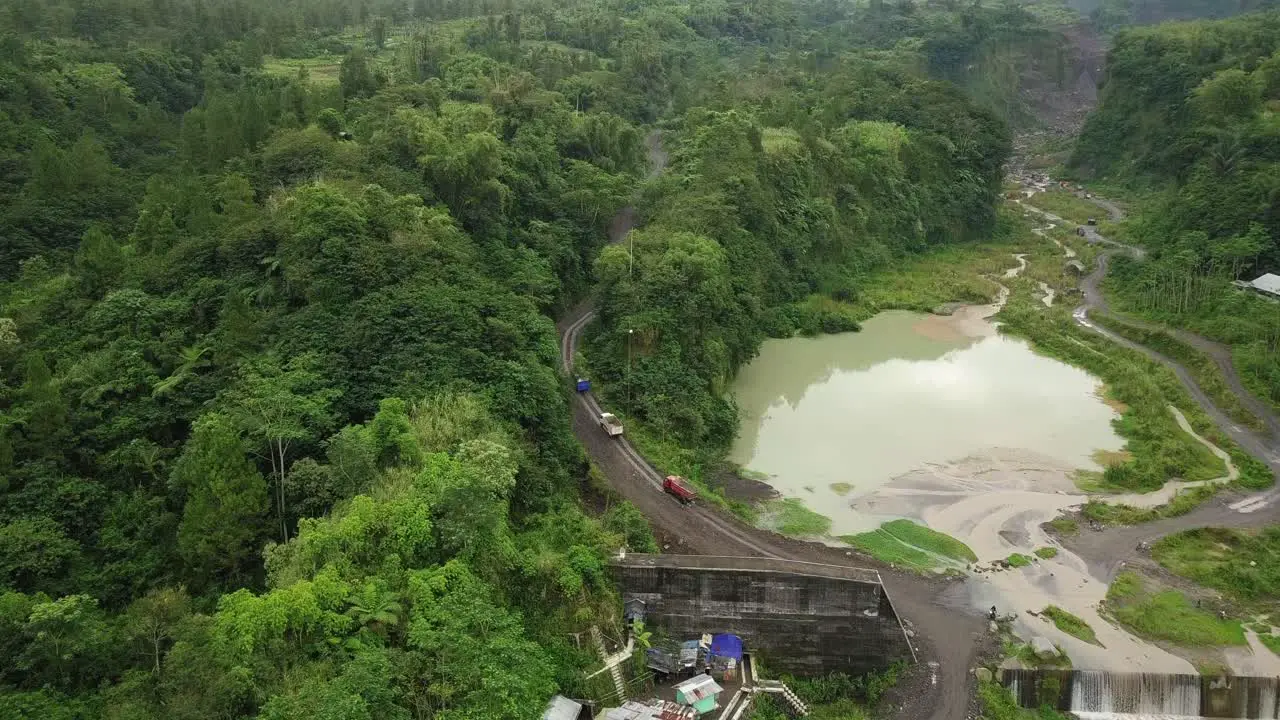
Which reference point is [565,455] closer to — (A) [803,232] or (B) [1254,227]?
(A) [803,232]

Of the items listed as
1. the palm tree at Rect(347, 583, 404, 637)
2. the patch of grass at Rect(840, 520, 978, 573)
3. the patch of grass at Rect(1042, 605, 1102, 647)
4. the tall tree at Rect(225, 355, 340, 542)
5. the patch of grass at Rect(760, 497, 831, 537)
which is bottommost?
the patch of grass at Rect(1042, 605, 1102, 647)

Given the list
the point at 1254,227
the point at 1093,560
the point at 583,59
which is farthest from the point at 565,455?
the point at 583,59

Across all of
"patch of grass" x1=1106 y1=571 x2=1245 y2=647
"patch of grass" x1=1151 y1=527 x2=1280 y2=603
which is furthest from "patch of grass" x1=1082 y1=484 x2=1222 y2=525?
"patch of grass" x1=1106 y1=571 x2=1245 y2=647

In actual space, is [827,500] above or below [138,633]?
below

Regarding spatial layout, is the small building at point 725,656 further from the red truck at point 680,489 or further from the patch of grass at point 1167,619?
the patch of grass at point 1167,619

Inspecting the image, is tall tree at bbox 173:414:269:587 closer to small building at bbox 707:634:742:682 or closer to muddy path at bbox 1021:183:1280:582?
small building at bbox 707:634:742:682

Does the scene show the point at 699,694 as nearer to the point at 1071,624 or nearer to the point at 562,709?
the point at 562,709
